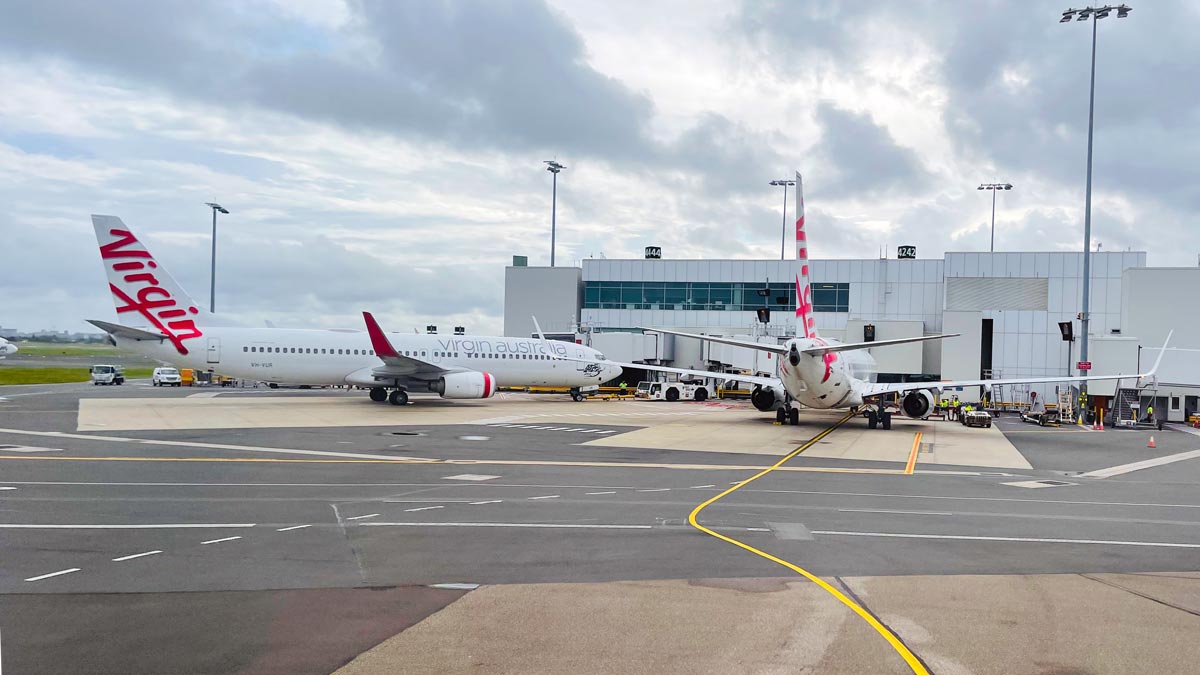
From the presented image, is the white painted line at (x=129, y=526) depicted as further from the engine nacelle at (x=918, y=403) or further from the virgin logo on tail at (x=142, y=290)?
the virgin logo on tail at (x=142, y=290)

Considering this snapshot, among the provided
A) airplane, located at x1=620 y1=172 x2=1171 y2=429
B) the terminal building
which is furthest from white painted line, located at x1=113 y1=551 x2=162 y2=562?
the terminal building

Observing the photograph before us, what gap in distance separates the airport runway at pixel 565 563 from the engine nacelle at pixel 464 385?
1903 centimetres

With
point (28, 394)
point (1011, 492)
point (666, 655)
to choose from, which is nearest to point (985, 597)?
point (666, 655)

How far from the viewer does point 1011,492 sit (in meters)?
18.4

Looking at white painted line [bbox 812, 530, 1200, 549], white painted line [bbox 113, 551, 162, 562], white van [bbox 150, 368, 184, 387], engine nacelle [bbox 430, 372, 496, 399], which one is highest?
engine nacelle [bbox 430, 372, 496, 399]

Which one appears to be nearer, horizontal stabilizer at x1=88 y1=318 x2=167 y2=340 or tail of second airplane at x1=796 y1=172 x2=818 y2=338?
tail of second airplane at x1=796 y1=172 x2=818 y2=338

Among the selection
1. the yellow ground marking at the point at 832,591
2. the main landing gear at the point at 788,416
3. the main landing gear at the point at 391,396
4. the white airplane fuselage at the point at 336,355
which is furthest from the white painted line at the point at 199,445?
the main landing gear at the point at 788,416

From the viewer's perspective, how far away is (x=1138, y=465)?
24.2 meters

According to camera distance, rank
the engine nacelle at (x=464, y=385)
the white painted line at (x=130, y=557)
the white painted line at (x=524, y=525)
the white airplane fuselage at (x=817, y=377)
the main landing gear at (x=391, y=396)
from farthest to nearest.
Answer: the main landing gear at (x=391, y=396)
the engine nacelle at (x=464, y=385)
the white airplane fuselage at (x=817, y=377)
the white painted line at (x=524, y=525)
the white painted line at (x=130, y=557)

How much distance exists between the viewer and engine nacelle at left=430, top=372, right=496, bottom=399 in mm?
41969

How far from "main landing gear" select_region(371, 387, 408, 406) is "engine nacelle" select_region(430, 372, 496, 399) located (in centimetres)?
169

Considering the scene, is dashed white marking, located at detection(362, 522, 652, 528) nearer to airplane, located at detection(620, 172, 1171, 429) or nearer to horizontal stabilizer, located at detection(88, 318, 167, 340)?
airplane, located at detection(620, 172, 1171, 429)

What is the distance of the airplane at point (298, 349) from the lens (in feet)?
129

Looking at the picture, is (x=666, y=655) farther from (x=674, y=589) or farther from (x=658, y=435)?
(x=658, y=435)
